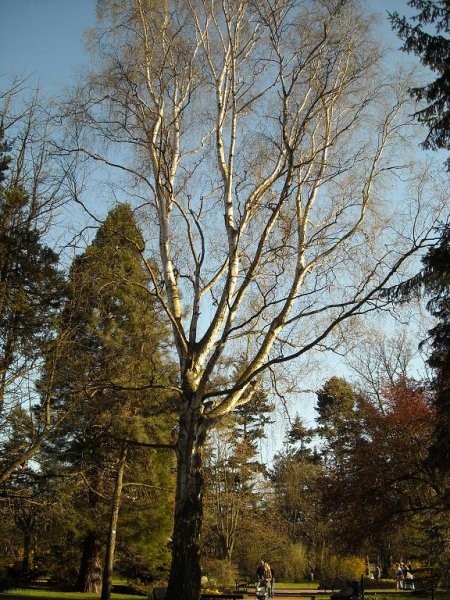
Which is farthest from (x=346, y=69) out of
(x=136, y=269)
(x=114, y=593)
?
(x=114, y=593)

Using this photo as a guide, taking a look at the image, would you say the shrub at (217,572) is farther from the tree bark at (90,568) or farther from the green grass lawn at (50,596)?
the green grass lawn at (50,596)

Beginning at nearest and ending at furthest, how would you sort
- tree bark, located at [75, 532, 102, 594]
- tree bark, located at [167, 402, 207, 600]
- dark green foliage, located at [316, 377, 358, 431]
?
tree bark, located at [167, 402, 207, 600] → dark green foliage, located at [316, 377, 358, 431] → tree bark, located at [75, 532, 102, 594]

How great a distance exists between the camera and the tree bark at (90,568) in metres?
19.5

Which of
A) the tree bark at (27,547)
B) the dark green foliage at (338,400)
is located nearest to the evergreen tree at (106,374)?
the tree bark at (27,547)

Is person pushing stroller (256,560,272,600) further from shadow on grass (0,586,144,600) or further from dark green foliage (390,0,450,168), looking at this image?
dark green foliage (390,0,450,168)

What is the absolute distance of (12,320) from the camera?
10.9 meters

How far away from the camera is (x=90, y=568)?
19.6m

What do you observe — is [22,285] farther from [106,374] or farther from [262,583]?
[262,583]

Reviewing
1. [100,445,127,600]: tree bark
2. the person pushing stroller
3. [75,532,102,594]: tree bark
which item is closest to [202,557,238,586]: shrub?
[75,532,102,594]: tree bark

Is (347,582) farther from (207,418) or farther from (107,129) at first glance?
(107,129)

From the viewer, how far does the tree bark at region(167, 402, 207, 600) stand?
7750 mm

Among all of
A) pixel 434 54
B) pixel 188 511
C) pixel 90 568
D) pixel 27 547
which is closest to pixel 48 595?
pixel 90 568

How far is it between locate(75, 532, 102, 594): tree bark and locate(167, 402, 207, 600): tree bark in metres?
12.9

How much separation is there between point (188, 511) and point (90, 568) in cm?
1383
